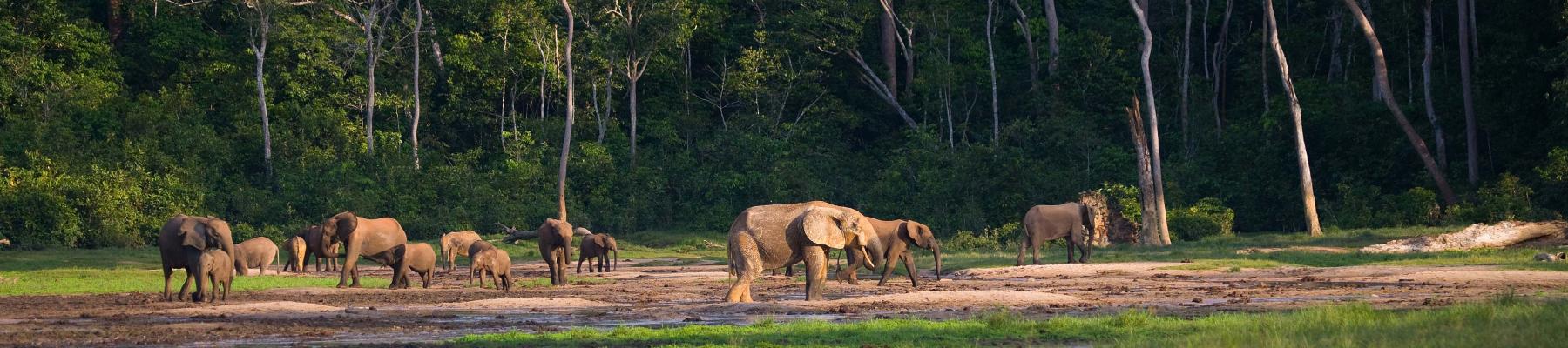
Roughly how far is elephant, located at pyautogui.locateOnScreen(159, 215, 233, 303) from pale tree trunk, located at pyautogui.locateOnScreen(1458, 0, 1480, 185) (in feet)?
105

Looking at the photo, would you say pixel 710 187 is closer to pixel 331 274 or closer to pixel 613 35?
pixel 613 35

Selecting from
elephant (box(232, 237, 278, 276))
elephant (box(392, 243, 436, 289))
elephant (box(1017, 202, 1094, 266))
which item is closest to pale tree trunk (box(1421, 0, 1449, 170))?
elephant (box(1017, 202, 1094, 266))

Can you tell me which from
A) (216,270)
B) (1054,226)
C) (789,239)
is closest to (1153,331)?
(789,239)

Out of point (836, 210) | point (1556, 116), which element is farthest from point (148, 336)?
point (1556, 116)

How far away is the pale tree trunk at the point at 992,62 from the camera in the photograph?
55812mm

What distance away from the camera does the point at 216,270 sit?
2214cm

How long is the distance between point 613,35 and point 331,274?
76.2 ft

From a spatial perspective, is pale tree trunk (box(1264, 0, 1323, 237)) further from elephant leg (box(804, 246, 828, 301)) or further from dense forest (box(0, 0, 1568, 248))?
elephant leg (box(804, 246, 828, 301))

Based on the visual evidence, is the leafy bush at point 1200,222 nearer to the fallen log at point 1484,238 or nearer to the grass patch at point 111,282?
the fallen log at point 1484,238

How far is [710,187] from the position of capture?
55969mm

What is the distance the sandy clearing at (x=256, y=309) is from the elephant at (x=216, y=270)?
1.60 m

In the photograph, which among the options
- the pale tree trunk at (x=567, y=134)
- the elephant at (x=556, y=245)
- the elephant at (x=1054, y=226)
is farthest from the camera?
the pale tree trunk at (x=567, y=134)

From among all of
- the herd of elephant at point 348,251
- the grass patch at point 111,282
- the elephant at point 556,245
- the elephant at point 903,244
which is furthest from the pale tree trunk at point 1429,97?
the grass patch at point 111,282

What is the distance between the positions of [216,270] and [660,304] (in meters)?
6.61
